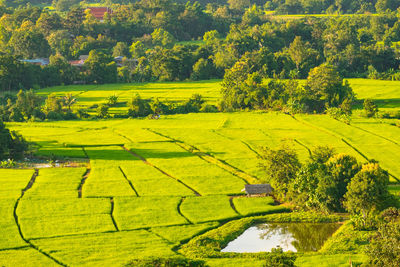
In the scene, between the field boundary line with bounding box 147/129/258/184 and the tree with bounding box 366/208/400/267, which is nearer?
the tree with bounding box 366/208/400/267

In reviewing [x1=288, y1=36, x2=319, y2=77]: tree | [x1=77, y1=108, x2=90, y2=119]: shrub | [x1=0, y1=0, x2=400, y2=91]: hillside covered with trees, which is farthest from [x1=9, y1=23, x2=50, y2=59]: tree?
[x1=288, y1=36, x2=319, y2=77]: tree

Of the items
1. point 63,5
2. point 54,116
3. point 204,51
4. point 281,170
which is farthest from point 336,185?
point 63,5

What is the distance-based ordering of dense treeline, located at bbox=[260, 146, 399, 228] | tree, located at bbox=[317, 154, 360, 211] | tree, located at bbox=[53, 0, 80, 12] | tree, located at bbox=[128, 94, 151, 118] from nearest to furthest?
dense treeline, located at bbox=[260, 146, 399, 228]
tree, located at bbox=[317, 154, 360, 211]
tree, located at bbox=[128, 94, 151, 118]
tree, located at bbox=[53, 0, 80, 12]

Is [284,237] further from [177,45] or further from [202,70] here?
[177,45]

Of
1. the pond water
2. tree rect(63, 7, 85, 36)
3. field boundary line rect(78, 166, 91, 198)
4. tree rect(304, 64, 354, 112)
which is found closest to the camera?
the pond water

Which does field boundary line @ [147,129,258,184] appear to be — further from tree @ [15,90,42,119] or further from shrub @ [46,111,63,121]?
tree @ [15,90,42,119]

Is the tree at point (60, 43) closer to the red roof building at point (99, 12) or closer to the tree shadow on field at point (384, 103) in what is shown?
the red roof building at point (99, 12)
